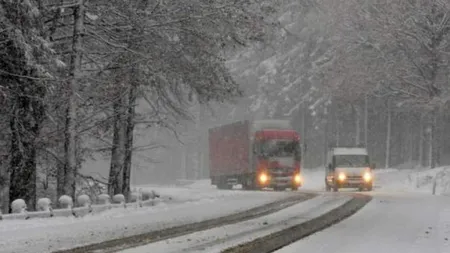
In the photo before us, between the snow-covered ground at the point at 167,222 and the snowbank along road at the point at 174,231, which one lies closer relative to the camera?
the snowbank along road at the point at 174,231

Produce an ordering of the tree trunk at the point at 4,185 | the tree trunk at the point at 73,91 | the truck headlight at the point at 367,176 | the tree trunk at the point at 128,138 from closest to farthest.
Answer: the tree trunk at the point at 73,91
the tree trunk at the point at 4,185
the tree trunk at the point at 128,138
the truck headlight at the point at 367,176

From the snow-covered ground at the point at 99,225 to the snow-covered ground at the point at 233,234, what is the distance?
151cm

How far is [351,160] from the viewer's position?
39.6 metres

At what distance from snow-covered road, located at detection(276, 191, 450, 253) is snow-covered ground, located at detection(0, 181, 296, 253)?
4.03m

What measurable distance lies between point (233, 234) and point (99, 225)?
4047mm

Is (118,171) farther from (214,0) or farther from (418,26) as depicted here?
(418,26)

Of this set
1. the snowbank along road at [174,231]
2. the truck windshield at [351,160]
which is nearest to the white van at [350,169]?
the truck windshield at [351,160]

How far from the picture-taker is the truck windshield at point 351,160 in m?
39.4

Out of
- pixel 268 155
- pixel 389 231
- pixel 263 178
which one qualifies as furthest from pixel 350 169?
pixel 389 231

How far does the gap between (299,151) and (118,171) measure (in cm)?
1587

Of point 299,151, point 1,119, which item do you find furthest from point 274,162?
point 1,119

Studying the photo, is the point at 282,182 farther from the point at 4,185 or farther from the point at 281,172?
the point at 4,185

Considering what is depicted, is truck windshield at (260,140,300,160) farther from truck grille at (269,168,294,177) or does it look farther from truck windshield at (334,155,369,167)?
truck windshield at (334,155,369,167)

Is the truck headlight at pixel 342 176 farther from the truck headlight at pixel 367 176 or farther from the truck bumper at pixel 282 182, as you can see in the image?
the truck bumper at pixel 282 182
